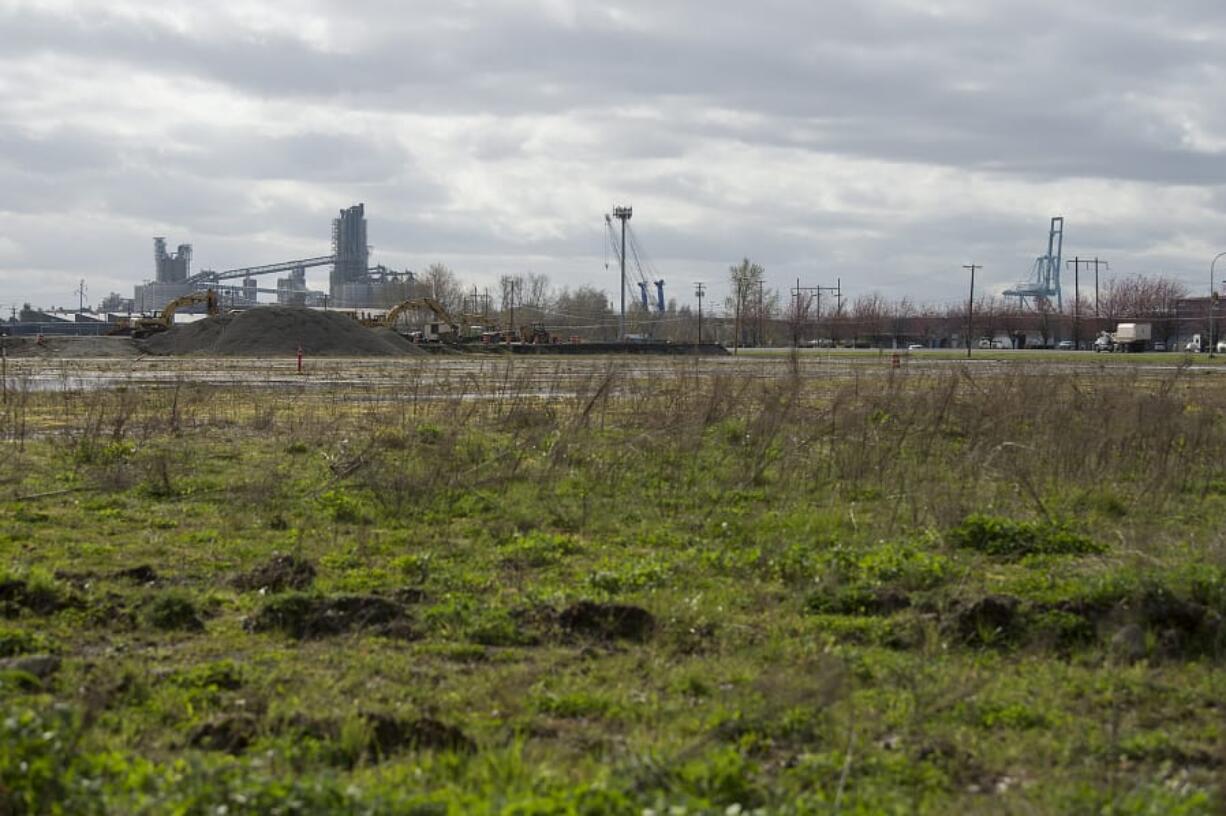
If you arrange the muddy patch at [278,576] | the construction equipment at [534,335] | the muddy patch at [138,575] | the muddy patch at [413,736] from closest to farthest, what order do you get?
1. the muddy patch at [413,736]
2. the muddy patch at [278,576]
3. the muddy patch at [138,575]
4. the construction equipment at [534,335]

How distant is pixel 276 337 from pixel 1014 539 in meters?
74.1

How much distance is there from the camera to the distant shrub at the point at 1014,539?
10.9 m

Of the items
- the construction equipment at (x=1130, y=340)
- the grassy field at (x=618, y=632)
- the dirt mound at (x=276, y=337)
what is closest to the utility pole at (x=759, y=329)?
the construction equipment at (x=1130, y=340)

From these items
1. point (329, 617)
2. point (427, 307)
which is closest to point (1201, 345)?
point (427, 307)

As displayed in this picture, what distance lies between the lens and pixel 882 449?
53.7 ft

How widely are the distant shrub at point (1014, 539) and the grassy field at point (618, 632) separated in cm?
4

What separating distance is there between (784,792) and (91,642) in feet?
15.2

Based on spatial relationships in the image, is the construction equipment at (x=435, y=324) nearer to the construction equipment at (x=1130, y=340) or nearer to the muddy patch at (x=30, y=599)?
the construction equipment at (x=1130, y=340)

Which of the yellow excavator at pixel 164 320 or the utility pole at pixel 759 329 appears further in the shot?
the utility pole at pixel 759 329

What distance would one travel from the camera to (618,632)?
8.34 meters

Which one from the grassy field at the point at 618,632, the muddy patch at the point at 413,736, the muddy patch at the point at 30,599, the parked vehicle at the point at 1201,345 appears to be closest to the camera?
the grassy field at the point at 618,632

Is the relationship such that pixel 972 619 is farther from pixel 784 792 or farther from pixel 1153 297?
pixel 1153 297

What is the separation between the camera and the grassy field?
18.2ft

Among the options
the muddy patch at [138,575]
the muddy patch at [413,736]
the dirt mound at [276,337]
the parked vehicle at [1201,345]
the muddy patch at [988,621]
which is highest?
the dirt mound at [276,337]
